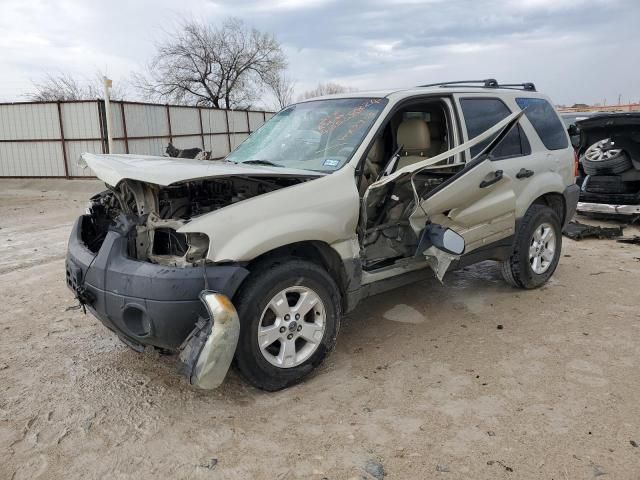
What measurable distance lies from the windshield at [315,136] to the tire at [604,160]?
5.65m

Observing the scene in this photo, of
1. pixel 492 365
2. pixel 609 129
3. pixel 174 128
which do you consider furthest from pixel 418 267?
pixel 174 128

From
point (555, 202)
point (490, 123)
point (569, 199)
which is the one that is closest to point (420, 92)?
point (490, 123)

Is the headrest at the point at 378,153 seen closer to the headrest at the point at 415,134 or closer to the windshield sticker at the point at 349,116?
the headrest at the point at 415,134

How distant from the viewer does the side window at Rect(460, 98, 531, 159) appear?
14.5 feet

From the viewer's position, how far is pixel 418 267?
13.3ft

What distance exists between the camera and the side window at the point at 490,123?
14.5 feet

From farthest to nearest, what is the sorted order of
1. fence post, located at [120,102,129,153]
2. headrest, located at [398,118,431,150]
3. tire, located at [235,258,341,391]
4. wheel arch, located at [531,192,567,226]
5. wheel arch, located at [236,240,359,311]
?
fence post, located at [120,102,129,153] < wheel arch, located at [531,192,567,226] < headrest, located at [398,118,431,150] < wheel arch, located at [236,240,359,311] < tire, located at [235,258,341,391]

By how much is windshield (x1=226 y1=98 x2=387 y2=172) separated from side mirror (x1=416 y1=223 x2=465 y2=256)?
0.84 metres

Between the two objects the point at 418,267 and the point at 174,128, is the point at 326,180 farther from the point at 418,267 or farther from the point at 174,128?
the point at 174,128

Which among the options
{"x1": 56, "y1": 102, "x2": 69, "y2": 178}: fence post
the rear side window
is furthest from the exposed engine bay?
{"x1": 56, "y1": 102, "x2": 69, "y2": 178}: fence post

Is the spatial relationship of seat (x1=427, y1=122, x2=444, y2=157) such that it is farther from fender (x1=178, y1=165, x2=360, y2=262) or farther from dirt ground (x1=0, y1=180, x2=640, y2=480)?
dirt ground (x1=0, y1=180, x2=640, y2=480)

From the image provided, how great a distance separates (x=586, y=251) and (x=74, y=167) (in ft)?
51.4

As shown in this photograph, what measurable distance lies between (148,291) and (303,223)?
99 cm

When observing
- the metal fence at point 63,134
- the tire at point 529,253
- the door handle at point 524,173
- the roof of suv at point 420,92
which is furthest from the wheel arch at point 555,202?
the metal fence at point 63,134
